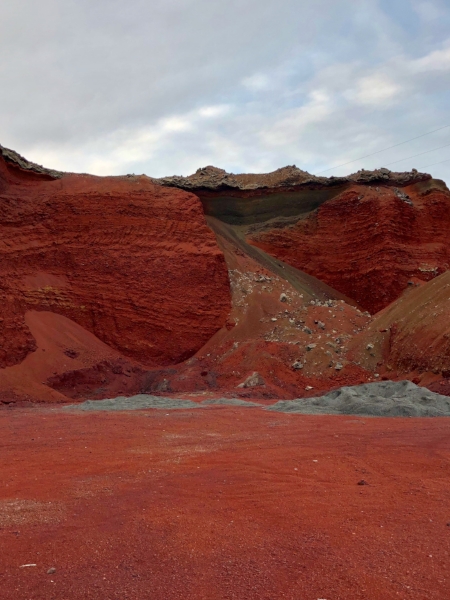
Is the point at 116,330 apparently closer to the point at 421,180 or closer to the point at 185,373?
the point at 185,373

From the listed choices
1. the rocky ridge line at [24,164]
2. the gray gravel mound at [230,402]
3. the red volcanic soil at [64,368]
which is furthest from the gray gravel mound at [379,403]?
the rocky ridge line at [24,164]

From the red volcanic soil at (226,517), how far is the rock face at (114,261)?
14671 millimetres

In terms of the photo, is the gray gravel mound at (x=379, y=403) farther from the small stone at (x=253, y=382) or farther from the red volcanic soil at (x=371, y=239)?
the red volcanic soil at (x=371, y=239)

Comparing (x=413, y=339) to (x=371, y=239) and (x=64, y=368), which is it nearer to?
(x=64, y=368)

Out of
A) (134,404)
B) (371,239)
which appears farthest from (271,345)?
(371,239)

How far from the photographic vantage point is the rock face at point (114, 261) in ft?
77.4

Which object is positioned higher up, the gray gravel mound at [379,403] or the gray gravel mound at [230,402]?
the gray gravel mound at [379,403]

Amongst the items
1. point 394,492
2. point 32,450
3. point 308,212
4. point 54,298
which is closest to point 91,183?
point 54,298

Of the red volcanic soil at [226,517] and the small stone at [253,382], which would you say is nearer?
the red volcanic soil at [226,517]

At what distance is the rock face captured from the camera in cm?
2359

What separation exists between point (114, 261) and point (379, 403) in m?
15.5

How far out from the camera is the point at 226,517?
5.01 metres

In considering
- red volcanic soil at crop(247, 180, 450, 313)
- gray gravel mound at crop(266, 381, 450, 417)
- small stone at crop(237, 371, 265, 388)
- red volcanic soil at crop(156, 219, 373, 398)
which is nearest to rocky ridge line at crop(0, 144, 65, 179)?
red volcanic soil at crop(156, 219, 373, 398)

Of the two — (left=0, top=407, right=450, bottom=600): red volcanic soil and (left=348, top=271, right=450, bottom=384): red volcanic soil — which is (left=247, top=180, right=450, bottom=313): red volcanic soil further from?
(left=0, top=407, right=450, bottom=600): red volcanic soil
